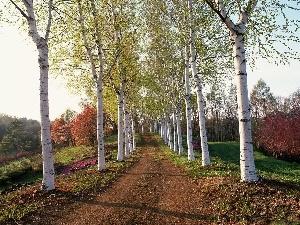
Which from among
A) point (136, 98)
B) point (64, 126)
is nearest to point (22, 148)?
point (64, 126)

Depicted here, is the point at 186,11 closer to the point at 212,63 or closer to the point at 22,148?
the point at 212,63

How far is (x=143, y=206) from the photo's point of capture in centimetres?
1089

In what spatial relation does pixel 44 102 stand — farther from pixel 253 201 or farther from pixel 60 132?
pixel 60 132

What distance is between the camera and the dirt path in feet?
31.2

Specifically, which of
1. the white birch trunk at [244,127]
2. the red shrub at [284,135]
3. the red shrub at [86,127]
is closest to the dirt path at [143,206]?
the white birch trunk at [244,127]

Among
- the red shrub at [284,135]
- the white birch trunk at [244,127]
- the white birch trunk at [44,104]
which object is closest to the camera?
the white birch trunk at [244,127]

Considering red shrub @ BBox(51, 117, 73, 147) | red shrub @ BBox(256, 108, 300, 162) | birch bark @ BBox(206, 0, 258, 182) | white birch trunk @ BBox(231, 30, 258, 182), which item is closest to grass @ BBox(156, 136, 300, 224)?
white birch trunk @ BBox(231, 30, 258, 182)

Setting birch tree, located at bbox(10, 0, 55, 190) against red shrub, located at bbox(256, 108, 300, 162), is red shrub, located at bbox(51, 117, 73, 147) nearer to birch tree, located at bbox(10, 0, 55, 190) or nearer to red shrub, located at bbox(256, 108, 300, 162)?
red shrub, located at bbox(256, 108, 300, 162)

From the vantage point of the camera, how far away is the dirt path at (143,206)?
31.2 feet

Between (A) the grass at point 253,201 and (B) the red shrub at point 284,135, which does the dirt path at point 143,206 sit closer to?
(A) the grass at point 253,201

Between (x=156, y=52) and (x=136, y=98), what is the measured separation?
9.45m

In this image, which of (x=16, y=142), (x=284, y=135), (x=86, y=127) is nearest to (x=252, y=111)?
(x=284, y=135)

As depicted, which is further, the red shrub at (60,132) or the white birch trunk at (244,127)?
the red shrub at (60,132)

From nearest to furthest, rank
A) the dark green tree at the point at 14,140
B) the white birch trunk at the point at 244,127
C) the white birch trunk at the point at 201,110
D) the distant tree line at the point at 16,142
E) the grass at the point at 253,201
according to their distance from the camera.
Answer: the grass at the point at 253,201
the white birch trunk at the point at 244,127
the white birch trunk at the point at 201,110
the dark green tree at the point at 14,140
the distant tree line at the point at 16,142
